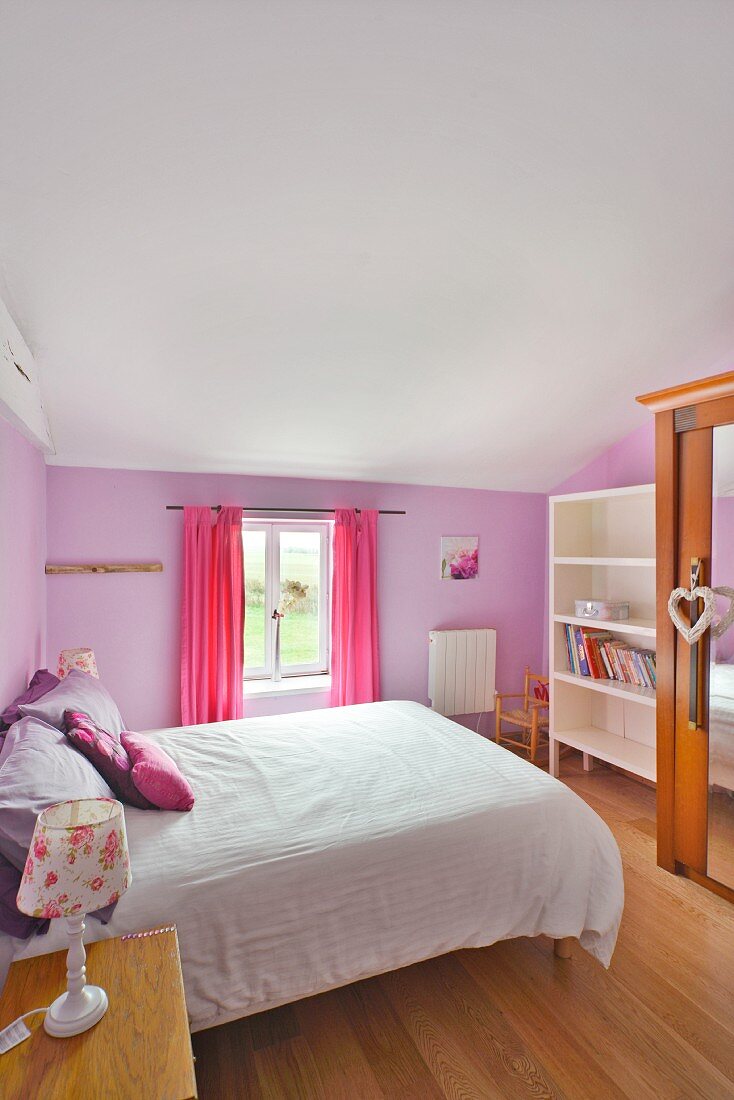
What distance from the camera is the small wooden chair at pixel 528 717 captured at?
4066mm

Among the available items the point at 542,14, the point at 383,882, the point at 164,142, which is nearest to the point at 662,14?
the point at 542,14

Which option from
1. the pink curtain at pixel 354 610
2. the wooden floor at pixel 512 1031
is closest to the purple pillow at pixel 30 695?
the wooden floor at pixel 512 1031

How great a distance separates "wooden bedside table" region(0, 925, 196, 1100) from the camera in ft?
3.56

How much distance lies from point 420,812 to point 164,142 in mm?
2221

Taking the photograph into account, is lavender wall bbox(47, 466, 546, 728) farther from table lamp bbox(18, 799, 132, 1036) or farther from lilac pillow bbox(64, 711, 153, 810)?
table lamp bbox(18, 799, 132, 1036)

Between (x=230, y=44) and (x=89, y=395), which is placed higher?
(x=230, y=44)

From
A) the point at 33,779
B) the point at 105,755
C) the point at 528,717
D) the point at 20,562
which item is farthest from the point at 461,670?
the point at 33,779

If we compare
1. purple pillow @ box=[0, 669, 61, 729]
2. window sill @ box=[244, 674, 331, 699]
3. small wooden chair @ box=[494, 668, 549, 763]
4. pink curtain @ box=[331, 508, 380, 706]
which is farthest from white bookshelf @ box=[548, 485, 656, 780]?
purple pillow @ box=[0, 669, 61, 729]

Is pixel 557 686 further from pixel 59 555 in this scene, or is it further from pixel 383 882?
pixel 59 555

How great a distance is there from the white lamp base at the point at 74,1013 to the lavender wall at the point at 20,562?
1220 millimetres

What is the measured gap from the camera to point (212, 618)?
3660 mm

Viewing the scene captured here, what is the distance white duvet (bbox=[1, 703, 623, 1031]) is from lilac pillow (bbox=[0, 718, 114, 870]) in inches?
10.7

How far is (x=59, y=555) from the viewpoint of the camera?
3.40 metres

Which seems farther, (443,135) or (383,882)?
(383,882)
